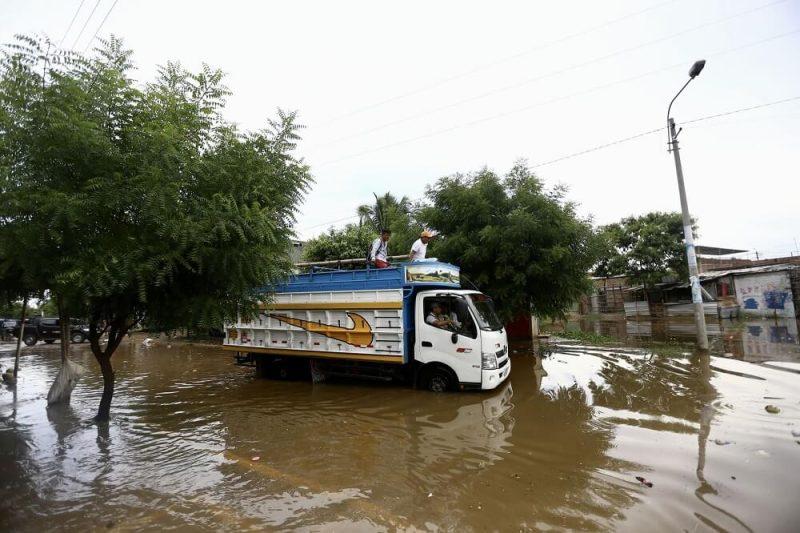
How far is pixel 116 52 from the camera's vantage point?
207 inches

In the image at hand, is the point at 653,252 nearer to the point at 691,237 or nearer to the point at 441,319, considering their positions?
the point at 691,237

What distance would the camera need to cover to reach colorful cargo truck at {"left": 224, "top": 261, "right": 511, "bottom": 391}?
760 cm

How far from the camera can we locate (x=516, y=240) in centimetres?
1212

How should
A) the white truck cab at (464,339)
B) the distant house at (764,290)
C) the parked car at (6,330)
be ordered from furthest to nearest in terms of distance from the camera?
the parked car at (6,330)
the distant house at (764,290)
the white truck cab at (464,339)

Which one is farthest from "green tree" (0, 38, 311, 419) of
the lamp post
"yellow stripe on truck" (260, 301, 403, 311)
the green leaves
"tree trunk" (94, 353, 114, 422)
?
the lamp post

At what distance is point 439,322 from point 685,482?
4.50 m

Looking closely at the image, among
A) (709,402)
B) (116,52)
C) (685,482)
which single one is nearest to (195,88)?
(116,52)

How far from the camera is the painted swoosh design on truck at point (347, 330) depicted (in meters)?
8.30

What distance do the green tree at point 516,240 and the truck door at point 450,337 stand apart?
4650 millimetres

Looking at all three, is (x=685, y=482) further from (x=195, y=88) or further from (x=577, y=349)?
(x=577, y=349)

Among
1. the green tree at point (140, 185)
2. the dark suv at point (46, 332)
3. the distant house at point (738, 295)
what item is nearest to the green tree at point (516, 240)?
the green tree at point (140, 185)

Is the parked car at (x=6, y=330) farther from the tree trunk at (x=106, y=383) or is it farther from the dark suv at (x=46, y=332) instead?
the tree trunk at (x=106, y=383)

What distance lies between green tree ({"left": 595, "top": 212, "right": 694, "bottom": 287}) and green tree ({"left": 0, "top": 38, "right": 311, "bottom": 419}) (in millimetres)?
25388

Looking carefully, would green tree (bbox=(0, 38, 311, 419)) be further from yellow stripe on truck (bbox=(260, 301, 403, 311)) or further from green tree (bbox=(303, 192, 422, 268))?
green tree (bbox=(303, 192, 422, 268))
